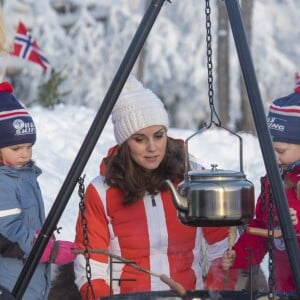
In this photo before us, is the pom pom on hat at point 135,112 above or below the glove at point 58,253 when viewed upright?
above

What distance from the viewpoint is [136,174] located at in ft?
14.9

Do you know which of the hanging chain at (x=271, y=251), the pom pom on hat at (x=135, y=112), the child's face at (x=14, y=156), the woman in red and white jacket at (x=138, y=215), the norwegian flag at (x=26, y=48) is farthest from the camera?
the norwegian flag at (x=26, y=48)

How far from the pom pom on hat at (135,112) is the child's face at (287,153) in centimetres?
56

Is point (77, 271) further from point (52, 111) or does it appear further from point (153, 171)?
point (52, 111)

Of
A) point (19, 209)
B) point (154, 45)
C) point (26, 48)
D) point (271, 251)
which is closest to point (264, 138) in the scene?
point (271, 251)

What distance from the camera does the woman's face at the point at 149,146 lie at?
175 inches

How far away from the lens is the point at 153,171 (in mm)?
4566

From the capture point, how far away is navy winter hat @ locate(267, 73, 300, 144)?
4.47 meters

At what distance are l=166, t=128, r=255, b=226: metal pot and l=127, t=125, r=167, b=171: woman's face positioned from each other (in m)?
0.85

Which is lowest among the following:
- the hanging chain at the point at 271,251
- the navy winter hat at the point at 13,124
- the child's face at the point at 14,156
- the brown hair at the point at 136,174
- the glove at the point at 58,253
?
the glove at the point at 58,253

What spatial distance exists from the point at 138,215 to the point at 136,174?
0.20 m

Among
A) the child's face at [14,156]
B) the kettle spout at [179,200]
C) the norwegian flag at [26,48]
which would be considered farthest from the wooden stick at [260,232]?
the norwegian flag at [26,48]

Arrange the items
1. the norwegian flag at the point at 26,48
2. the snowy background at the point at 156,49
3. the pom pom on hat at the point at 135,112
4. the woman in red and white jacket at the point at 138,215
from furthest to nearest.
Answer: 1. the snowy background at the point at 156,49
2. the norwegian flag at the point at 26,48
3. the pom pom on hat at the point at 135,112
4. the woman in red and white jacket at the point at 138,215

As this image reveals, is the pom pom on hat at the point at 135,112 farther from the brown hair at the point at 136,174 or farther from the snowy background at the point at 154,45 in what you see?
the snowy background at the point at 154,45
